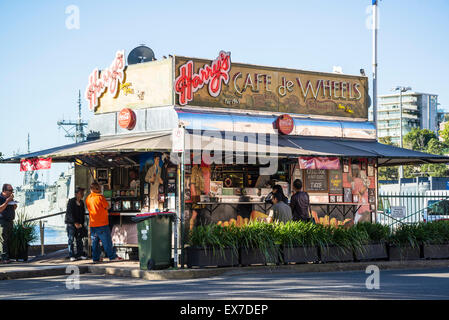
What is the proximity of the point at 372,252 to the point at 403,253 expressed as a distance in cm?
96

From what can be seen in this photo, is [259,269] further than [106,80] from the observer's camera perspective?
No

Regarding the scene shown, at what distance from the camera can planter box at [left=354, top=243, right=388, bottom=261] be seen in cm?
1739

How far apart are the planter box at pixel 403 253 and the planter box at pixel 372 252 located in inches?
6.0

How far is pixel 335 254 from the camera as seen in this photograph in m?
17.1

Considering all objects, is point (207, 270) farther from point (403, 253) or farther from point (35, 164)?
point (35, 164)

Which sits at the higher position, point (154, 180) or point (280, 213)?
point (154, 180)

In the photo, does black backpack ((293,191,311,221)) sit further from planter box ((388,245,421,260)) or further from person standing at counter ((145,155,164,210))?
person standing at counter ((145,155,164,210))

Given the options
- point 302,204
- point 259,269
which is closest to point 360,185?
point 302,204

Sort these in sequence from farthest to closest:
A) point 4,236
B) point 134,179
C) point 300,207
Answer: point 134,179 → point 4,236 → point 300,207

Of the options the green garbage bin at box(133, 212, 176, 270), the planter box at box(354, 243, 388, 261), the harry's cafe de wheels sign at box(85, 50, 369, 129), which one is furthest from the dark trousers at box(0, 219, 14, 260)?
the planter box at box(354, 243, 388, 261)
